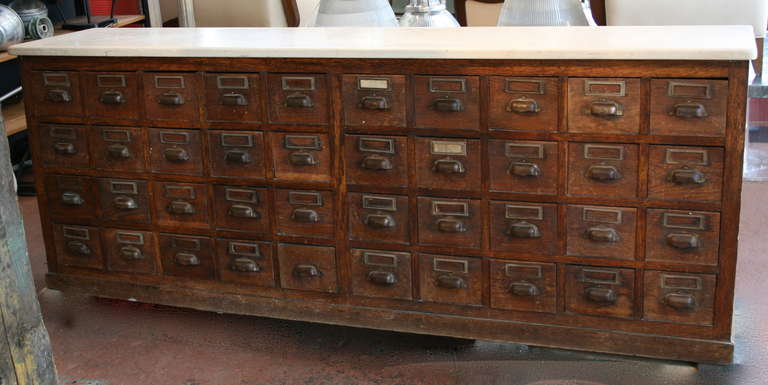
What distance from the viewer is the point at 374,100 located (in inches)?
100

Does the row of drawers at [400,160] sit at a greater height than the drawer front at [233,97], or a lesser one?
lesser

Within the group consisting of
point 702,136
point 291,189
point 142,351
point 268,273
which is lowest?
point 142,351

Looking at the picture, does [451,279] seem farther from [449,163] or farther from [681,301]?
[681,301]

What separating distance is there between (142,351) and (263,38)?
3.42ft

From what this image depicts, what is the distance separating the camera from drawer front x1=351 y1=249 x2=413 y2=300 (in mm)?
2684

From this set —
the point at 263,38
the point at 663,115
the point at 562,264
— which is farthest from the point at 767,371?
the point at 263,38

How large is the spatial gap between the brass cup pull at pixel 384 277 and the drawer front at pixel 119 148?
0.82 meters

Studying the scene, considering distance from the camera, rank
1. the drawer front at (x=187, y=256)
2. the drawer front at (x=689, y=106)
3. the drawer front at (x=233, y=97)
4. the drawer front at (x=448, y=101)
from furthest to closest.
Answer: the drawer front at (x=187, y=256), the drawer front at (x=233, y=97), the drawer front at (x=448, y=101), the drawer front at (x=689, y=106)

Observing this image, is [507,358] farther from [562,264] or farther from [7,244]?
[7,244]

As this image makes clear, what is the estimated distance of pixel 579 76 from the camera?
236cm

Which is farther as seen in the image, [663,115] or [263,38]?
[263,38]

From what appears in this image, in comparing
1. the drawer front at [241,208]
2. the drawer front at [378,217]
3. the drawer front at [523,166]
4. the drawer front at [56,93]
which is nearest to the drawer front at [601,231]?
the drawer front at [523,166]

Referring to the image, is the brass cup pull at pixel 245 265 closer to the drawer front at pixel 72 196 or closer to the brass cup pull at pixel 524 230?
the drawer front at pixel 72 196

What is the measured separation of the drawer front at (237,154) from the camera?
107 inches
